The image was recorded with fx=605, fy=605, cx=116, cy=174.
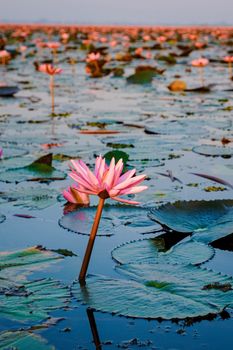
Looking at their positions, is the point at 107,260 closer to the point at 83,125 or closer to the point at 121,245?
the point at 121,245

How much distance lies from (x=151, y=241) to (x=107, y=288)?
396mm

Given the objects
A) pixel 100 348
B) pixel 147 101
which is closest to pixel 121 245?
pixel 100 348

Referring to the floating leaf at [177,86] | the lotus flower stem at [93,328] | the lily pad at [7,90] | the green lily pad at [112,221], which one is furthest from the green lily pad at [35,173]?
the floating leaf at [177,86]

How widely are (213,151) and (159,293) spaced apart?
176cm

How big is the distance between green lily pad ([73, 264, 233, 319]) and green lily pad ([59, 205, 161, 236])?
1.21 ft

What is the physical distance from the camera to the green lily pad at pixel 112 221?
193 centimetres

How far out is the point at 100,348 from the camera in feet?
3.91

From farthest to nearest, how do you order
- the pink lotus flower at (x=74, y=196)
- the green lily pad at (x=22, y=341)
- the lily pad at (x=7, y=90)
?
the lily pad at (x=7, y=90) → the pink lotus flower at (x=74, y=196) → the green lily pad at (x=22, y=341)

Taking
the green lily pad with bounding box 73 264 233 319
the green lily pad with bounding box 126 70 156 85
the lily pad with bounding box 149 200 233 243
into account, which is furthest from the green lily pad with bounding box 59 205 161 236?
the green lily pad with bounding box 126 70 156 85

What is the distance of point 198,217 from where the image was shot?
77.6 inches

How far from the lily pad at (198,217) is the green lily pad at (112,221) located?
0.06m

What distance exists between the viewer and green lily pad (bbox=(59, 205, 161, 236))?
1932 mm

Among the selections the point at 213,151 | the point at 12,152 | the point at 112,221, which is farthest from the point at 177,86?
the point at 112,221

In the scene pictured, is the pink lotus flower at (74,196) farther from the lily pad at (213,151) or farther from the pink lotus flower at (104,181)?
the lily pad at (213,151)
